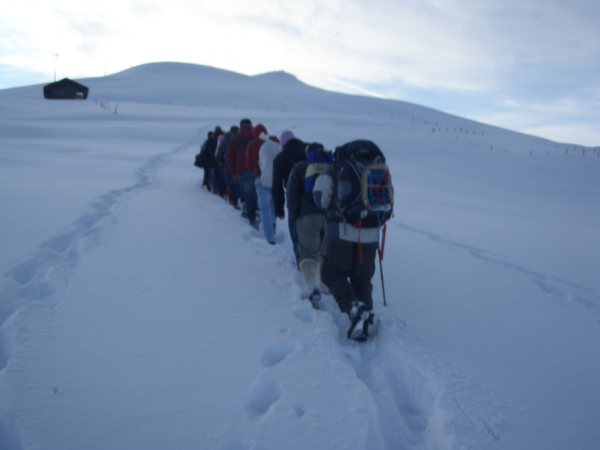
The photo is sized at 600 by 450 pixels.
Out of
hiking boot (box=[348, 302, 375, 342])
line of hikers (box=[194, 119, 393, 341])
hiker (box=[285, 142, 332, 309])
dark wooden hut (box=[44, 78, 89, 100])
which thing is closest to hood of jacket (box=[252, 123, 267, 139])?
line of hikers (box=[194, 119, 393, 341])

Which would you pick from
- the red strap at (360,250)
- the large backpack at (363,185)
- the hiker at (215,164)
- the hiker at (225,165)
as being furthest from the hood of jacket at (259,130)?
the red strap at (360,250)

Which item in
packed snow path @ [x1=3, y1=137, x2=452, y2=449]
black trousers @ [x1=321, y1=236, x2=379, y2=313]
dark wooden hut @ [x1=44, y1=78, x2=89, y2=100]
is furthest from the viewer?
dark wooden hut @ [x1=44, y1=78, x2=89, y2=100]

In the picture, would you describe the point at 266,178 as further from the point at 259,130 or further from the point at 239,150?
the point at 239,150

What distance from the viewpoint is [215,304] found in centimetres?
388

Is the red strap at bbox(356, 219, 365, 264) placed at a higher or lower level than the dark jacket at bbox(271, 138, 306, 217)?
lower

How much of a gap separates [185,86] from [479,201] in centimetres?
5295

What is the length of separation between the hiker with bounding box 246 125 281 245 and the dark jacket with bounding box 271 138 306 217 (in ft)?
3.02

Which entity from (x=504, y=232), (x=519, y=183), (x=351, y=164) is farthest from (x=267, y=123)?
(x=351, y=164)

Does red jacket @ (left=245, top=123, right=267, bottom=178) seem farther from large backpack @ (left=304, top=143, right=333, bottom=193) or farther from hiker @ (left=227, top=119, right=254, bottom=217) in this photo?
large backpack @ (left=304, top=143, right=333, bottom=193)

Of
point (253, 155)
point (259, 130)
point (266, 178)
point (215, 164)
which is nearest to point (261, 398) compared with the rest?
point (266, 178)

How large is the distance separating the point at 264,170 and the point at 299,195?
1603mm

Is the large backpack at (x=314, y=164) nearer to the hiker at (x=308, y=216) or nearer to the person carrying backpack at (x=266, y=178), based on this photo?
the hiker at (x=308, y=216)

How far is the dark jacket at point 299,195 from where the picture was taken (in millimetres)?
4422

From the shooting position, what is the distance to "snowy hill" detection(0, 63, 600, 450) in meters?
2.48
